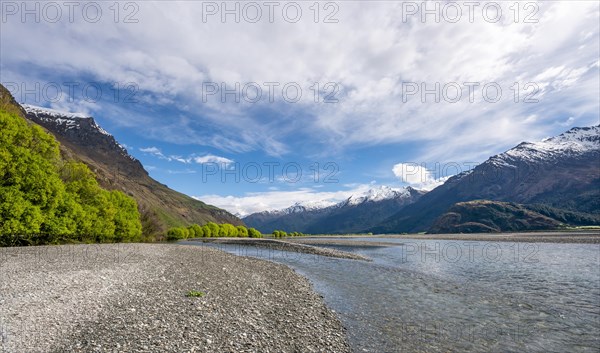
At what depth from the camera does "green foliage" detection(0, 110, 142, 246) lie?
131ft

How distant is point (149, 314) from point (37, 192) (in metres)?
41.5

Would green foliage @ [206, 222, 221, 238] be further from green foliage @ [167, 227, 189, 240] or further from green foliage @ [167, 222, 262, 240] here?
green foliage @ [167, 227, 189, 240]

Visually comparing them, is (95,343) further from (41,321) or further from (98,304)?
(98,304)

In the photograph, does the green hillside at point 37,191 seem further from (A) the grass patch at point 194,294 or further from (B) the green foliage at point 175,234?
(B) the green foliage at point 175,234

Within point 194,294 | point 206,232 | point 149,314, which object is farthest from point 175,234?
point 149,314

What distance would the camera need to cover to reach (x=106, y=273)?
2588 cm

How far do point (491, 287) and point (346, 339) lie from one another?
22.8 metres

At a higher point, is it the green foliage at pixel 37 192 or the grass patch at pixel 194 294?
the green foliage at pixel 37 192

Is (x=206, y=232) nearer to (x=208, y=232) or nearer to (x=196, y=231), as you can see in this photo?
(x=208, y=232)

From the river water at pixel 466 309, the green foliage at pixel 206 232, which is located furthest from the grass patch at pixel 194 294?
the green foliage at pixel 206 232

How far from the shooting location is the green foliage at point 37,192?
40.0 m

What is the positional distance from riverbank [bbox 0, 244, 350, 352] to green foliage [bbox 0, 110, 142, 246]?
1778 centimetres

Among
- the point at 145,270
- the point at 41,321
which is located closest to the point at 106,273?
the point at 145,270

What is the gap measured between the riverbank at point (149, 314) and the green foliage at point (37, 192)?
1778 centimetres
